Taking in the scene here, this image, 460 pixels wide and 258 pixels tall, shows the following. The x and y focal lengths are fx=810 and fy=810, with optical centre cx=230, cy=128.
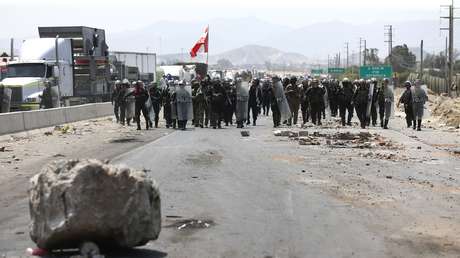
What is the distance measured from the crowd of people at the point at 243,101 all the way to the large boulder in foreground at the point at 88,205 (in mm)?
21281

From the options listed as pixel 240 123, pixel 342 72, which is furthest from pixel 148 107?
pixel 342 72

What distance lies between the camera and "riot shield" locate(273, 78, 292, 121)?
30.6 meters

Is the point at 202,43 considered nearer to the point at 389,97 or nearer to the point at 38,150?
the point at 389,97

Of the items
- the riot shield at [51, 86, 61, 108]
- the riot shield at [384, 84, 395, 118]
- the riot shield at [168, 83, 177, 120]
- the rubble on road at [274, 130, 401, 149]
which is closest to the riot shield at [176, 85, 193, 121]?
the riot shield at [168, 83, 177, 120]

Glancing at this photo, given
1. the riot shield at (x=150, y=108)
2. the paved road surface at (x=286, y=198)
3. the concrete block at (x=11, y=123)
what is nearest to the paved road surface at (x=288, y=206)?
the paved road surface at (x=286, y=198)

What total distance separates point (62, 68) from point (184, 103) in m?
10.7

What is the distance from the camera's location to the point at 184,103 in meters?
29.1

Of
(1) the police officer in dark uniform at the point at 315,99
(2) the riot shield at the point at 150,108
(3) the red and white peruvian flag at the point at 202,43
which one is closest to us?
(2) the riot shield at the point at 150,108

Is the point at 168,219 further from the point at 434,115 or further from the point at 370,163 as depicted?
the point at 434,115

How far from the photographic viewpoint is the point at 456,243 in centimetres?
880

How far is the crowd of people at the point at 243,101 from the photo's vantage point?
2948 cm

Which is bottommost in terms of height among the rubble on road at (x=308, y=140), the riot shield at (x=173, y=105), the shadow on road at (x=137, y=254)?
the rubble on road at (x=308, y=140)

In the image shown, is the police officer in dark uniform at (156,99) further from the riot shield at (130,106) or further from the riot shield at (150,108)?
the riot shield at (130,106)

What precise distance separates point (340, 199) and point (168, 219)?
306 cm
